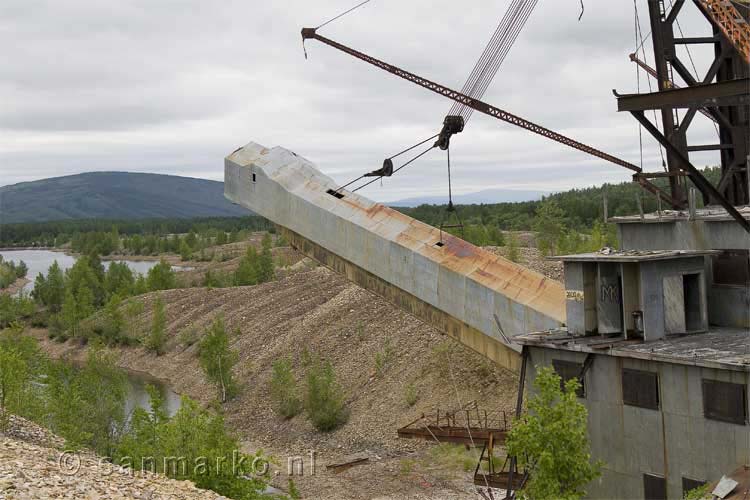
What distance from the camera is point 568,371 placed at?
48.5ft

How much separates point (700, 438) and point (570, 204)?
294ft

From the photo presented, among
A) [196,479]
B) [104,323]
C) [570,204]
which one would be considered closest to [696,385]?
[196,479]

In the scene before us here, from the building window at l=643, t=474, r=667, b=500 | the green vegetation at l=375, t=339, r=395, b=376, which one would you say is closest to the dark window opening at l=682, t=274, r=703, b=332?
the building window at l=643, t=474, r=667, b=500

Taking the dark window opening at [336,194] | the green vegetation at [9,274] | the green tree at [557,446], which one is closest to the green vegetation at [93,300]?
the green vegetation at [9,274]

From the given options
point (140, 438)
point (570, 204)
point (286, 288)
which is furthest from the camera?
point (570, 204)

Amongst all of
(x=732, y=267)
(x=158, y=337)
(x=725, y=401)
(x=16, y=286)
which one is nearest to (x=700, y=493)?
(x=725, y=401)

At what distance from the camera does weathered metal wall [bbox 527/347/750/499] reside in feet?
40.6

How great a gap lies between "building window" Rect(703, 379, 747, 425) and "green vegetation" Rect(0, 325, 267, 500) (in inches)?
316

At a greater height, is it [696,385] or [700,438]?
[696,385]

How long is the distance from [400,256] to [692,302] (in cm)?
675

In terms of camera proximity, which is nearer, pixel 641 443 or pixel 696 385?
pixel 696 385

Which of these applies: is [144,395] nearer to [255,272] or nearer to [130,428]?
[130,428]

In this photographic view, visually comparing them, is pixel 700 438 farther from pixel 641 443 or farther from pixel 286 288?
pixel 286 288

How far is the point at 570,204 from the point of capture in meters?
99.9
